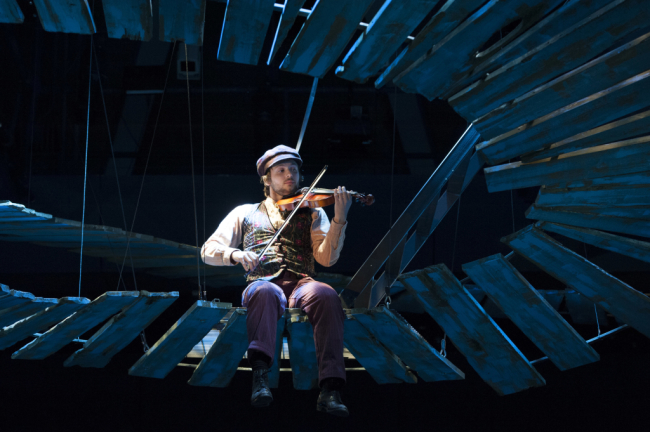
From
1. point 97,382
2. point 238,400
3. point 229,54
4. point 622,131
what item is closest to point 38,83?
point 97,382

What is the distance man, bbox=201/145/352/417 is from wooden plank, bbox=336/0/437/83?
0.80 metres

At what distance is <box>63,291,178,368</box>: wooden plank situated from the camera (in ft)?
8.53

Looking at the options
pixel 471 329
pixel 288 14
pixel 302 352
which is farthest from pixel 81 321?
pixel 471 329

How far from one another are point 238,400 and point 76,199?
2.07 metres

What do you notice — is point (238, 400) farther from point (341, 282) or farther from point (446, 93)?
point (446, 93)

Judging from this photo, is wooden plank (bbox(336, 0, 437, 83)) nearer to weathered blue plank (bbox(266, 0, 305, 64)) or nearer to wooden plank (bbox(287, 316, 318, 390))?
weathered blue plank (bbox(266, 0, 305, 64))

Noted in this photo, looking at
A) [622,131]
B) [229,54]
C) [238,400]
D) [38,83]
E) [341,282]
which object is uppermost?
[38,83]

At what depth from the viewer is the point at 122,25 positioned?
89.8 inches

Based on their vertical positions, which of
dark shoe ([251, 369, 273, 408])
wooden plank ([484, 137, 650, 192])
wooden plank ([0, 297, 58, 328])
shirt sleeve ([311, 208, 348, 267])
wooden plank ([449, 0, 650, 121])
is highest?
wooden plank ([449, 0, 650, 121])

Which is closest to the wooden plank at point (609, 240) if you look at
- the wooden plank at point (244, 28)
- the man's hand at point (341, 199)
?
the man's hand at point (341, 199)

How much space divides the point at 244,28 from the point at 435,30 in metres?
0.69

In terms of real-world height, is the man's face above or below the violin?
above

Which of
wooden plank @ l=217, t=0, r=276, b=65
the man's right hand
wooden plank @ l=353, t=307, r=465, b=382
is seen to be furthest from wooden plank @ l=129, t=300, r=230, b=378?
wooden plank @ l=217, t=0, r=276, b=65

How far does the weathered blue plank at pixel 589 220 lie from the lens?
286 centimetres
